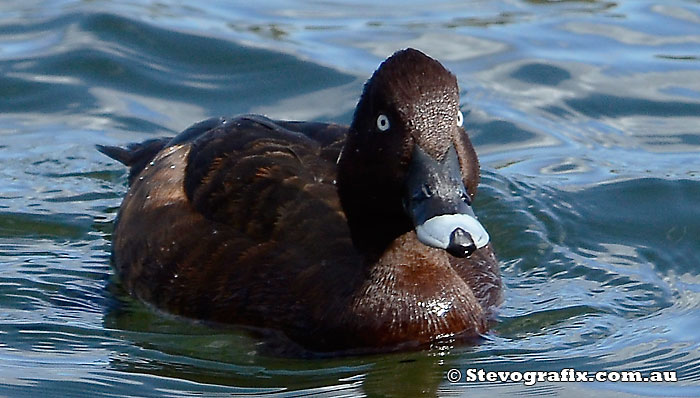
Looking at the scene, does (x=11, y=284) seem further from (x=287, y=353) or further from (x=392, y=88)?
(x=392, y=88)

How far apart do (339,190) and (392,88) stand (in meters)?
0.66

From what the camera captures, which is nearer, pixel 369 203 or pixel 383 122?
pixel 383 122

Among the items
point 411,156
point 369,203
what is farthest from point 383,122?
point 369,203

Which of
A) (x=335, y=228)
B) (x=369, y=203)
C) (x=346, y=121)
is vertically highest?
(x=346, y=121)

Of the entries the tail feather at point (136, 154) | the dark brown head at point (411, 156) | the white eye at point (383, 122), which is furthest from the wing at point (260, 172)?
the tail feather at point (136, 154)

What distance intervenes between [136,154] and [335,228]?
2.29m

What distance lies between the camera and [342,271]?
6.63 metres

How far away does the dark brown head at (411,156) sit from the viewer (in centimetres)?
584

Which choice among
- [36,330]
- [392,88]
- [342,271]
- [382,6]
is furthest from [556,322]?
[382,6]

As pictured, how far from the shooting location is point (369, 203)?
6.36m

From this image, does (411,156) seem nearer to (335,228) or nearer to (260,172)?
(335,228)
